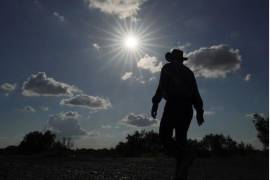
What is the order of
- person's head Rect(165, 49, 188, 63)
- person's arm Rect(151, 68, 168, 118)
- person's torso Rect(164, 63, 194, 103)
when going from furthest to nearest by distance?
person's head Rect(165, 49, 188, 63), person's arm Rect(151, 68, 168, 118), person's torso Rect(164, 63, 194, 103)

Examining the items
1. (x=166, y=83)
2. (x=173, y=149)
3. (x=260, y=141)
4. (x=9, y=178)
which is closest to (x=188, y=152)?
(x=173, y=149)

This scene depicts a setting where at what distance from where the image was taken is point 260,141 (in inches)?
2484

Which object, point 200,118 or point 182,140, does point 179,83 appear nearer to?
point 200,118

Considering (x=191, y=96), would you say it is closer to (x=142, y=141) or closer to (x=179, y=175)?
(x=179, y=175)

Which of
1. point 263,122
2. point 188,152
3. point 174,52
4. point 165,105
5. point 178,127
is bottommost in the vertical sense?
point 188,152

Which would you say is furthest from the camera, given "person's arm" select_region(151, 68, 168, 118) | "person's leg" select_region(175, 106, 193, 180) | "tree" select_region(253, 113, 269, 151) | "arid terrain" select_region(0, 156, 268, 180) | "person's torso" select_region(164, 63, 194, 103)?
"tree" select_region(253, 113, 269, 151)

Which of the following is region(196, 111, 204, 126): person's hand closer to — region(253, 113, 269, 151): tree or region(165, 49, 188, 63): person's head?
region(165, 49, 188, 63): person's head

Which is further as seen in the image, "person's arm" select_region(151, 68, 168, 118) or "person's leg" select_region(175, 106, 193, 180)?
"person's arm" select_region(151, 68, 168, 118)

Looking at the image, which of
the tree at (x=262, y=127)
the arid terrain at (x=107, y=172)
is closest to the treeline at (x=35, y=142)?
the tree at (x=262, y=127)

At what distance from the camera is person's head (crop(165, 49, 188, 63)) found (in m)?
5.68

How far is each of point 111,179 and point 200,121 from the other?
2223mm

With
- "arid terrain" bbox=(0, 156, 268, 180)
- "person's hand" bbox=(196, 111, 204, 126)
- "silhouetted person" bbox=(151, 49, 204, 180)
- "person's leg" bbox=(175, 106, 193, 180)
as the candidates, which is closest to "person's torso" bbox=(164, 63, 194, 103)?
"silhouetted person" bbox=(151, 49, 204, 180)

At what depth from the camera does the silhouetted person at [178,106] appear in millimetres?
5004

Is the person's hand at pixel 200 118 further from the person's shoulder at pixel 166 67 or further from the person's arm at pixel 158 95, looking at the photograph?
the person's shoulder at pixel 166 67
